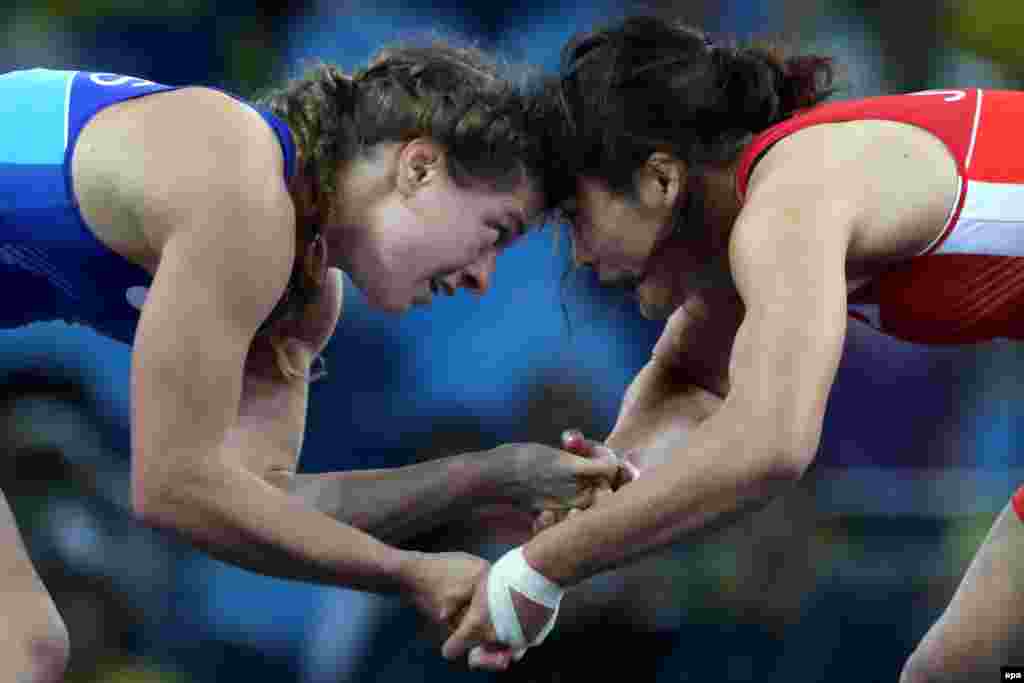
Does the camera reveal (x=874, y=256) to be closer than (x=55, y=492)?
Yes

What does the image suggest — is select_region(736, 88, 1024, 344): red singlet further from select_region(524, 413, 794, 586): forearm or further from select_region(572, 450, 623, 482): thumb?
select_region(572, 450, 623, 482): thumb

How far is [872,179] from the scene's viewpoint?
6.54 ft

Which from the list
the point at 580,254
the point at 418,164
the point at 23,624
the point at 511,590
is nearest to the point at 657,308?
the point at 580,254

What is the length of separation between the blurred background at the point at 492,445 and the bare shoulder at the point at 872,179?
54.8 inches

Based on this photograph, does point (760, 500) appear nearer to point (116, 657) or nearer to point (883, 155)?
point (883, 155)

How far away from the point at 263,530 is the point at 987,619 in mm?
1193

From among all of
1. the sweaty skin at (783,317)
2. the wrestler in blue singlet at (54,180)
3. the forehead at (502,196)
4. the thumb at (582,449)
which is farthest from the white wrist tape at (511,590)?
the wrestler in blue singlet at (54,180)

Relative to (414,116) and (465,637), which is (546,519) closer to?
(465,637)

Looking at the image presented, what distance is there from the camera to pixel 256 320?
2.10 m

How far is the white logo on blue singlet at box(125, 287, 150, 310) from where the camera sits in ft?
7.59

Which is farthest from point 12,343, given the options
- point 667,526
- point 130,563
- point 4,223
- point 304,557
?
point 667,526

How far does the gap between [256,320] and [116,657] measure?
1.70 meters

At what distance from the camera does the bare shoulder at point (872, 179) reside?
6.45 feet

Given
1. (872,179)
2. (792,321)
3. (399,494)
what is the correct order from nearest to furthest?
(792,321), (872,179), (399,494)
